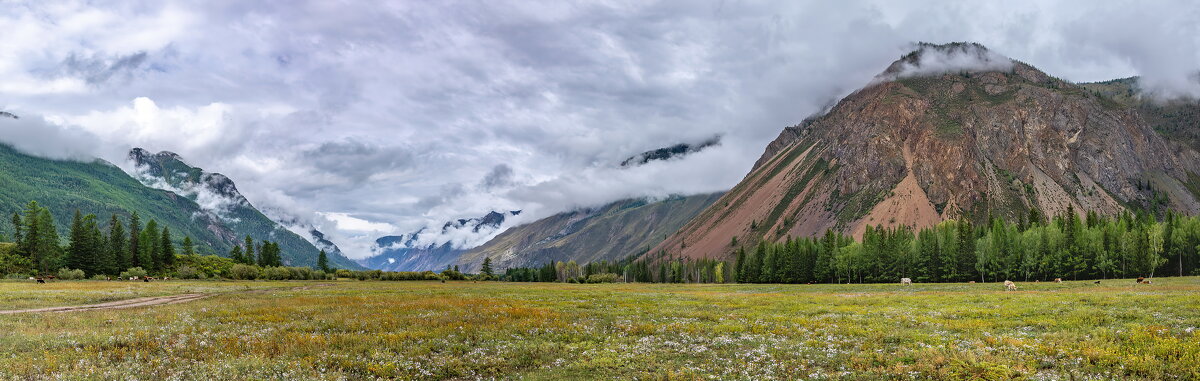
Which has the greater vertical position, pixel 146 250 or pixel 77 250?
pixel 77 250

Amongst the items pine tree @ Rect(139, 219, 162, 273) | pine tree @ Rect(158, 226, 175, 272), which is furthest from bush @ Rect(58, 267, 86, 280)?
pine tree @ Rect(158, 226, 175, 272)

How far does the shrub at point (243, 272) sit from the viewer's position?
128 metres

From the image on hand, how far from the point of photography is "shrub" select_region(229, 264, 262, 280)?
128 m

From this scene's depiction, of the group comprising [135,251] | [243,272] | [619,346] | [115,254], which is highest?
[135,251]

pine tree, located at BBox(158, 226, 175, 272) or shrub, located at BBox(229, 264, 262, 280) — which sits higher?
pine tree, located at BBox(158, 226, 175, 272)

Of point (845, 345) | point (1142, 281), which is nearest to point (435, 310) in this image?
point (845, 345)

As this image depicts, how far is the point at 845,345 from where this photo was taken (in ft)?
80.0

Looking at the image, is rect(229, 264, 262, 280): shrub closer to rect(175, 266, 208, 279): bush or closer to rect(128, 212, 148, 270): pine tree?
rect(175, 266, 208, 279): bush

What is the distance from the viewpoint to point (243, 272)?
128625 mm

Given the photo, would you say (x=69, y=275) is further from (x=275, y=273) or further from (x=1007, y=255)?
(x=1007, y=255)

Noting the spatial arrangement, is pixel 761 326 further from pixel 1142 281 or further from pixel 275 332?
pixel 1142 281

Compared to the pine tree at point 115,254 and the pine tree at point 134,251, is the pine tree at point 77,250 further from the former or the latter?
the pine tree at point 134,251

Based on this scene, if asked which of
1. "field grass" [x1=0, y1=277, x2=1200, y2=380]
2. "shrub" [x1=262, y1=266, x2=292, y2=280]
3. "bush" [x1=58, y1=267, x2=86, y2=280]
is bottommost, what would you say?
"shrub" [x1=262, y1=266, x2=292, y2=280]

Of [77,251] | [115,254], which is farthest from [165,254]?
[77,251]
